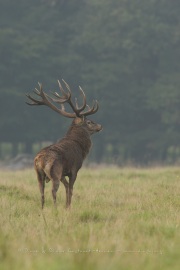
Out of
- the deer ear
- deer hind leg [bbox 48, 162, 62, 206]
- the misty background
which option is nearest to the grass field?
deer hind leg [bbox 48, 162, 62, 206]

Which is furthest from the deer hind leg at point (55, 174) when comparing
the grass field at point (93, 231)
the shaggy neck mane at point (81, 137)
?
the shaggy neck mane at point (81, 137)

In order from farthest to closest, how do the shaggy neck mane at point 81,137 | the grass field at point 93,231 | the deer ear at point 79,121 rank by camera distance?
the deer ear at point 79,121
the shaggy neck mane at point 81,137
the grass field at point 93,231

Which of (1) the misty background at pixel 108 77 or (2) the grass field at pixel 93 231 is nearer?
(2) the grass field at pixel 93 231

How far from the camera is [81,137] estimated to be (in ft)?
35.4

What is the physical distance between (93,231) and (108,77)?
107ft

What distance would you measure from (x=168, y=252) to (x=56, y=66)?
1377 inches

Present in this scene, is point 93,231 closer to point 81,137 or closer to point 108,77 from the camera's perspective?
→ point 81,137

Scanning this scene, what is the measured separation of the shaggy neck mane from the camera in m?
10.6

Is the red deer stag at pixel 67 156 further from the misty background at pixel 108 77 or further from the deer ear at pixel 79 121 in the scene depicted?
the misty background at pixel 108 77

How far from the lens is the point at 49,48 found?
40.6 metres

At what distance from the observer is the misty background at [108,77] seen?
1516 inches

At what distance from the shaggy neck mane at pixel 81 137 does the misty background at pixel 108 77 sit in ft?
85.5

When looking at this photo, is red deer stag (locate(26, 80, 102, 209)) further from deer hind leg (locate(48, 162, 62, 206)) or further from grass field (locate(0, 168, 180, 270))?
grass field (locate(0, 168, 180, 270))

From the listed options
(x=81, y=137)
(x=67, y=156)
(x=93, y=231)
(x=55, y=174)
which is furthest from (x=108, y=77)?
(x=93, y=231)
